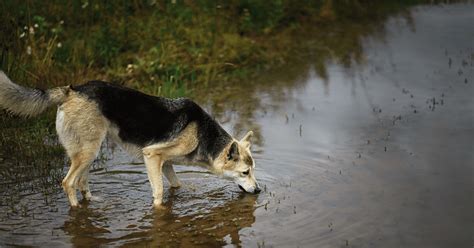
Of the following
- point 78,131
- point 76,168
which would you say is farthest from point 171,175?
point 78,131

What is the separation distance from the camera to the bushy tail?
25.0 feet

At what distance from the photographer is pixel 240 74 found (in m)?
13.3

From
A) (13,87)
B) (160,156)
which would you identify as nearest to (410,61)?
(160,156)

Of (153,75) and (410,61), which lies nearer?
(153,75)

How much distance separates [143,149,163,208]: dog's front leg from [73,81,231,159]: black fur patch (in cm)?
15

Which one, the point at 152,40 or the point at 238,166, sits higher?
the point at 152,40

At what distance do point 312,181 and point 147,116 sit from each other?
82.0 inches

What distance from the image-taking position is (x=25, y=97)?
7676mm

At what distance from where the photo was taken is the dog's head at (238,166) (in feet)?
26.8

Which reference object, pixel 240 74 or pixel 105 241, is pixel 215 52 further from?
pixel 105 241

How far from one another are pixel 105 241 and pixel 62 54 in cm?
619

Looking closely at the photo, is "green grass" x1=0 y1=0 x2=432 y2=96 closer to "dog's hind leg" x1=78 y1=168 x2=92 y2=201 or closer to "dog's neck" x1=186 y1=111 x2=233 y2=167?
"dog's hind leg" x1=78 y1=168 x2=92 y2=201

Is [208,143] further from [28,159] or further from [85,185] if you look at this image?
[28,159]

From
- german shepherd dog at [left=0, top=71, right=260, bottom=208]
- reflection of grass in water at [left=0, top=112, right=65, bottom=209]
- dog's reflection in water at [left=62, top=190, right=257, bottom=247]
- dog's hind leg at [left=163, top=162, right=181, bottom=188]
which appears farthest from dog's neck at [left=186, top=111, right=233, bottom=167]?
reflection of grass in water at [left=0, top=112, right=65, bottom=209]
